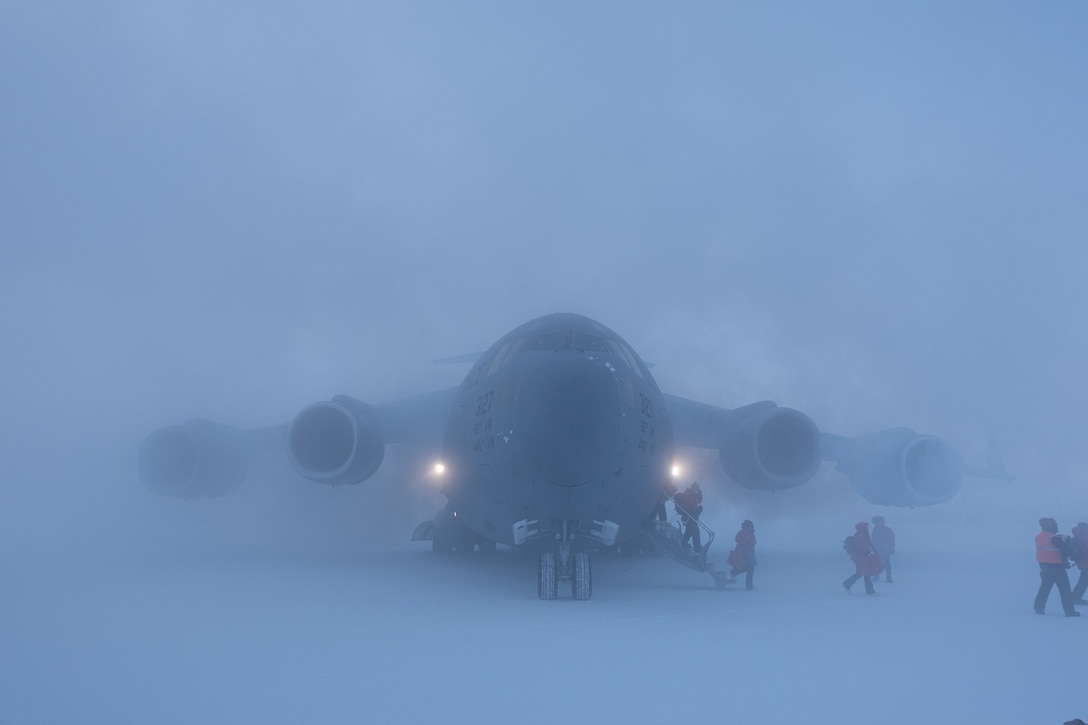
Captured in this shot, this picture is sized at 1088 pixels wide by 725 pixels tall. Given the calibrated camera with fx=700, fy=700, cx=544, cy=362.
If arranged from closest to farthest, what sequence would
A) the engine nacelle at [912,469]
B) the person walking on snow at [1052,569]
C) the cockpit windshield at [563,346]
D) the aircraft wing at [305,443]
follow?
the person walking on snow at [1052,569]
the cockpit windshield at [563,346]
the aircraft wing at [305,443]
the engine nacelle at [912,469]

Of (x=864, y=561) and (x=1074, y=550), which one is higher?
(x=1074, y=550)

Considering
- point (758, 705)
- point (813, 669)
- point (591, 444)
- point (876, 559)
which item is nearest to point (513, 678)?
point (758, 705)

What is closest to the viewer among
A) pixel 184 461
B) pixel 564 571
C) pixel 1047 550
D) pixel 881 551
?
pixel 1047 550

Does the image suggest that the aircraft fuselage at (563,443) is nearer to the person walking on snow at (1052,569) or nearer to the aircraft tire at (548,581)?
the aircraft tire at (548,581)

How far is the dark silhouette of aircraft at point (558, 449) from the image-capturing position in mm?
8180

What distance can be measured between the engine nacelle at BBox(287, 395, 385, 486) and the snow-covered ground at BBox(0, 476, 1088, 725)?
68.9 inches

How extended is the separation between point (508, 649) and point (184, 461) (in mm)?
10409

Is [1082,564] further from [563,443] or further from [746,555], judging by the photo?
[563,443]

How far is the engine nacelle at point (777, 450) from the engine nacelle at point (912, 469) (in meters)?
2.16

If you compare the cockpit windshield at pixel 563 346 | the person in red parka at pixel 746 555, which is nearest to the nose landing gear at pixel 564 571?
the cockpit windshield at pixel 563 346

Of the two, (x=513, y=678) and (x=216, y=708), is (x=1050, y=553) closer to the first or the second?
(x=513, y=678)

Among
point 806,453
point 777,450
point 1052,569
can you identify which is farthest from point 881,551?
point 1052,569

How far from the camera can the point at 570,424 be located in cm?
796

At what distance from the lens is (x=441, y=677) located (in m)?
4.70
